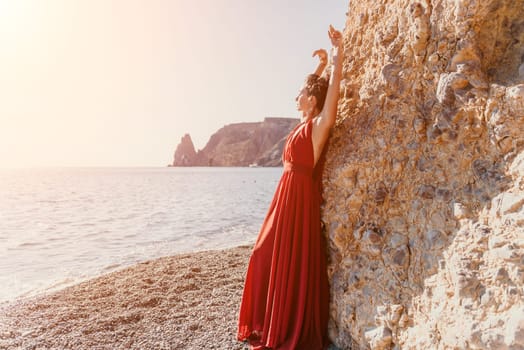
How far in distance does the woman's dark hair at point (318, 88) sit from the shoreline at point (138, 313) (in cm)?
244

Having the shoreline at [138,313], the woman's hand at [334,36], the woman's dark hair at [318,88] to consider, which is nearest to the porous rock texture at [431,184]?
the woman's dark hair at [318,88]

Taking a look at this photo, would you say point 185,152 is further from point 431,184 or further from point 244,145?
point 431,184

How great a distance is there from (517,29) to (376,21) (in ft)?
4.20

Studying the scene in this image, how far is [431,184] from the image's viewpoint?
7.68 feet

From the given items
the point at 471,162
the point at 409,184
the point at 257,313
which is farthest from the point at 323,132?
the point at 257,313

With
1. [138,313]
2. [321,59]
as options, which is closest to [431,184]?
[321,59]

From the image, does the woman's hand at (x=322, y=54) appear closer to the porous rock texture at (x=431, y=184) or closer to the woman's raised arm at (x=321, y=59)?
the woman's raised arm at (x=321, y=59)

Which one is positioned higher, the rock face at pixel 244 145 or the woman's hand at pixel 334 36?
the rock face at pixel 244 145

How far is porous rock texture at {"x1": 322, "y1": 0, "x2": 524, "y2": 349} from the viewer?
70.7 inches

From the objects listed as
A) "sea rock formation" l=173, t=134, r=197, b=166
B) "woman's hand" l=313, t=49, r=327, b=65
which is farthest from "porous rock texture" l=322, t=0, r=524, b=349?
"sea rock formation" l=173, t=134, r=197, b=166

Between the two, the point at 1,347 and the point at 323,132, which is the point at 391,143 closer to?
the point at 323,132

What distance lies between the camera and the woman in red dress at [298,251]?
2865mm

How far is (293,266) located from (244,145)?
118m

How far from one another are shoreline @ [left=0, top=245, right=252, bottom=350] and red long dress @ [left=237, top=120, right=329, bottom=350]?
534mm
